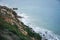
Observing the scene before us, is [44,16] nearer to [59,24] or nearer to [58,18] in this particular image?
[58,18]

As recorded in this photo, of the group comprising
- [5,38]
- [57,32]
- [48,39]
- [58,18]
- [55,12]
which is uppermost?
[55,12]

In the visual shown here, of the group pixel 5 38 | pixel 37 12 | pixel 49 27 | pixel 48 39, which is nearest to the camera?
pixel 5 38

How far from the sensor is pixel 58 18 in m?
43.6

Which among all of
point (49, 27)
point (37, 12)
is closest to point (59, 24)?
point (49, 27)

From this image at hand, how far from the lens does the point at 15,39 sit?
43.3 ft

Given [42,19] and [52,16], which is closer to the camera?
[42,19]

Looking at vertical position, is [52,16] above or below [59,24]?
above

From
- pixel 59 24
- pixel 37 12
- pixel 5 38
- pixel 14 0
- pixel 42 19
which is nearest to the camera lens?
pixel 5 38

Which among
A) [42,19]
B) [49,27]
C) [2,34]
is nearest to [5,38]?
[2,34]

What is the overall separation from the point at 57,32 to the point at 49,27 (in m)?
3.37

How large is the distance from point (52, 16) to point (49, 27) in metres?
10.1

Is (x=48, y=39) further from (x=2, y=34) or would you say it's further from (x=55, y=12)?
(x=55, y=12)

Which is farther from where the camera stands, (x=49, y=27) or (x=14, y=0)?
(x=14, y=0)

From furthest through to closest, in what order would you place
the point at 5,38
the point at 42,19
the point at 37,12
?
the point at 37,12
the point at 42,19
the point at 5,38
